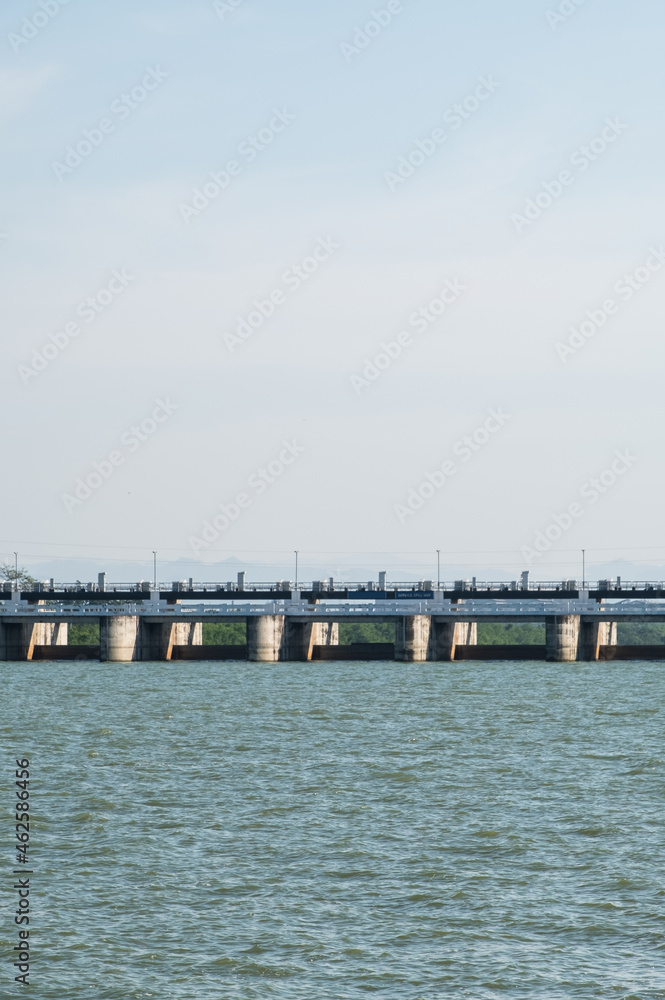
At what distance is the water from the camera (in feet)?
82.0

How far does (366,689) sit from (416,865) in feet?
202

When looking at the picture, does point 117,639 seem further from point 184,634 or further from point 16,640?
point 184,634

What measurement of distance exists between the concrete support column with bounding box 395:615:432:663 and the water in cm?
6267

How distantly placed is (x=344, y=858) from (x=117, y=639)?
101886 mm

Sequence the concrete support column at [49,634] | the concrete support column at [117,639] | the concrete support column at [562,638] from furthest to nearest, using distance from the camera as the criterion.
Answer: the concrete support column at [49,634]
the concrete support column at [117,639]
the concrete support column at [562,638]

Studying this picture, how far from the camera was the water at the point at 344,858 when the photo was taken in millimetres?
25000

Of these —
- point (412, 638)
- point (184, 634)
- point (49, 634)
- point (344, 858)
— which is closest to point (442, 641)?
point (412, 638)

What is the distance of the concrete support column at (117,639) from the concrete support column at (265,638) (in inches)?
490

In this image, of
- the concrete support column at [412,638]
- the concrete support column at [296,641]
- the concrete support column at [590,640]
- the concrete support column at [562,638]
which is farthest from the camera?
the concrete support column at [296,641]

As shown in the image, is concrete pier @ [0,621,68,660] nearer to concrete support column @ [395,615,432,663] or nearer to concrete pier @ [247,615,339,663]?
concrete pier @ [247,615,339,663]

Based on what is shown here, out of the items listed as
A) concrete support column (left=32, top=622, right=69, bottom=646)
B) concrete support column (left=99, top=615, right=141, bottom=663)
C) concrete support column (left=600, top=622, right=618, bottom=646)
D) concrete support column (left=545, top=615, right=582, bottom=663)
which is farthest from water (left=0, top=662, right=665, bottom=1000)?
concrete support column (left=32, top=622, right=69, bottom=646)

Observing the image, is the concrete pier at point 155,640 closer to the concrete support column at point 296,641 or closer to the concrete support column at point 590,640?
the concrete support column at point 296,641

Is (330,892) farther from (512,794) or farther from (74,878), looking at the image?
(512,794)

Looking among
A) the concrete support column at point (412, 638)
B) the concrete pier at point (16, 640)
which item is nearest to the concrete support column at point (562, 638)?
the concrete support column at point (412, 638)
